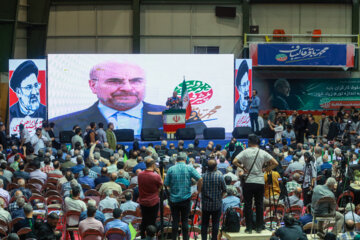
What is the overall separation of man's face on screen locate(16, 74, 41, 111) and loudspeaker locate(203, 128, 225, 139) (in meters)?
6.00

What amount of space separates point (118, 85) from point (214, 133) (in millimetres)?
4094

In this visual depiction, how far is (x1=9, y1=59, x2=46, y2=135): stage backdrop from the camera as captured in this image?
22.2 metres

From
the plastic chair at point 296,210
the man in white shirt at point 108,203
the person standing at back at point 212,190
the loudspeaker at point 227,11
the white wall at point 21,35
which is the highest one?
the loudspeaker at point 227,11

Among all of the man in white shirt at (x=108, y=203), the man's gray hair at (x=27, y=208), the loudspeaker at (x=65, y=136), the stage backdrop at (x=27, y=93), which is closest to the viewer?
the man's gray hair at (x=27, y=208)

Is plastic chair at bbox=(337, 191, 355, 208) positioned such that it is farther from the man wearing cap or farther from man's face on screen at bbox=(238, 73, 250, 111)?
the man wearing cap

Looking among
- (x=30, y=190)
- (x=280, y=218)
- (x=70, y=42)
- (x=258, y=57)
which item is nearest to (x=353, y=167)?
(x=280, y=218)

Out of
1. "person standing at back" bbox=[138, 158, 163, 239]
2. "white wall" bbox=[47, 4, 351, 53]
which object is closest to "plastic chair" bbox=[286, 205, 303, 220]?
"person standing at back" bbox=[138, 158, 163, 239]

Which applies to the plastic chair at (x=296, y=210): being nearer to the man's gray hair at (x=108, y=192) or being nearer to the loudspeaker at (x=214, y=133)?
the man's gray hair at (x=108, y=192)

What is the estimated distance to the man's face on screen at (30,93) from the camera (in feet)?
73.1

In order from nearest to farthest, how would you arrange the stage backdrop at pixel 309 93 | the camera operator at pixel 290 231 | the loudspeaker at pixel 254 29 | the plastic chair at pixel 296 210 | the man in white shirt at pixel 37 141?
1. the camera operator at pixel 290 231
2. the plastic chair at pixel 296 210
3. the man in white shirt at pixel 37 141
4. the loudspeaker at pixel 254 29
5. the stage backdrop at pixel 309 93

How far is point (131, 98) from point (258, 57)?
20.6 feet

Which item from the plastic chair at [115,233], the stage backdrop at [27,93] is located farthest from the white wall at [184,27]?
the plastic chair at [115,233]

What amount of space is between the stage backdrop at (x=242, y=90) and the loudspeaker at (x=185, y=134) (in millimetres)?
2576

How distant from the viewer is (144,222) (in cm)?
956
